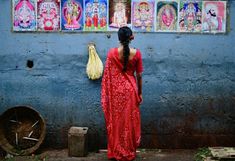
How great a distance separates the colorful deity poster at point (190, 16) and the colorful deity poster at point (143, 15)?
1.41ft

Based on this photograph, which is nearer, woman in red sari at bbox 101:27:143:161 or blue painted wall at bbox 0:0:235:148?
woman in red sari at bbox 101:27:143:161

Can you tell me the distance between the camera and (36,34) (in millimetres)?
7398

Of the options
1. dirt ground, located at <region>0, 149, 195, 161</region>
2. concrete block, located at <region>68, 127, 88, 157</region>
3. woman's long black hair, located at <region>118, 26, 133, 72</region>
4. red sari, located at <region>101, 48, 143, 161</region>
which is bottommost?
dirt ground, located at <region>0, 149, 195, 161</region>

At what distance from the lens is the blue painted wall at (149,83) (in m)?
7.36

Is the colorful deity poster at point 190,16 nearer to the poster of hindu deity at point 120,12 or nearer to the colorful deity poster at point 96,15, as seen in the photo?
the poster of hindu deity at point 120,12

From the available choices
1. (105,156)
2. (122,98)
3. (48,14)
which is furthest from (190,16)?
(105,156)

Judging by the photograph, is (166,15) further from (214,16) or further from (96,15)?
(96,15)

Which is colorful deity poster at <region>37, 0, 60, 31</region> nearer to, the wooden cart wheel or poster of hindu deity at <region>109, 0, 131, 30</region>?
poster of hindu deity at <region>109, 0, 131, 30</region>

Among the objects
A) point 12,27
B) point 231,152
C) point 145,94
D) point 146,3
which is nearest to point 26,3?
point 12,27

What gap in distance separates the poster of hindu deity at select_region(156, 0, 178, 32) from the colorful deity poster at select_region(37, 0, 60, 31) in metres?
1.49

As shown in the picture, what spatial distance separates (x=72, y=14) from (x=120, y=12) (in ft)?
2.33

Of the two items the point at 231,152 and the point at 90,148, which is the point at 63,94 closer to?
the point at 90,148

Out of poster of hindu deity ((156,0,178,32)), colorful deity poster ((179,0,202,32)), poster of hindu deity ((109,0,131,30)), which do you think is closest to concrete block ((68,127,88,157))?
poster of hindu deity ((109,0,131,30))

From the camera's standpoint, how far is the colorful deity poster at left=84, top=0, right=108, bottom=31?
288 inches
